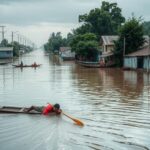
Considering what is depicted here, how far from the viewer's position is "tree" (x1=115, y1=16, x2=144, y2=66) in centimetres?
5500

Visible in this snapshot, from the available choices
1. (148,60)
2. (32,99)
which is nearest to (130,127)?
(32,99)

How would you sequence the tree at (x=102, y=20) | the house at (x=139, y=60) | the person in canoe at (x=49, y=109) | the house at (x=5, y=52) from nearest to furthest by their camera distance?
the person in canoe at (x=49, y=109) → the house at (x=139, y=60) → the tree at (x=102, y=20) → the house at (x=5, y=52)

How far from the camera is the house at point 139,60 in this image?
47.1 metres

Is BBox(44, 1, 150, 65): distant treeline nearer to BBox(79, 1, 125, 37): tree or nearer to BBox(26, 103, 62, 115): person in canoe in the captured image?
BBox(79, 1, 125, 37): tree

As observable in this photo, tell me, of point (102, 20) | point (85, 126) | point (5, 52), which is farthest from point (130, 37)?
point (5, 52)

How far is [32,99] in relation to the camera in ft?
78.2

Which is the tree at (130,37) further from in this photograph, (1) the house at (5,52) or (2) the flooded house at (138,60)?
(1) the house at (5,52)

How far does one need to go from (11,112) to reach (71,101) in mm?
4899

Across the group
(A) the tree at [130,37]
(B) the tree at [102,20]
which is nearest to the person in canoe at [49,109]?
(A) the tree at [130,37]

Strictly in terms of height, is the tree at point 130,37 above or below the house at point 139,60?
above

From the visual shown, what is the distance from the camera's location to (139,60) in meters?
50.1

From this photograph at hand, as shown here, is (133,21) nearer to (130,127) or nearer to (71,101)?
(71,101)

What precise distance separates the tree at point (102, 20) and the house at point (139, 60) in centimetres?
3765

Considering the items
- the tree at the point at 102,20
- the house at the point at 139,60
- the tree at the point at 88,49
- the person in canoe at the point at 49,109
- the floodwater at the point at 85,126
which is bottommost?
the floodwater at the point at 85,126
